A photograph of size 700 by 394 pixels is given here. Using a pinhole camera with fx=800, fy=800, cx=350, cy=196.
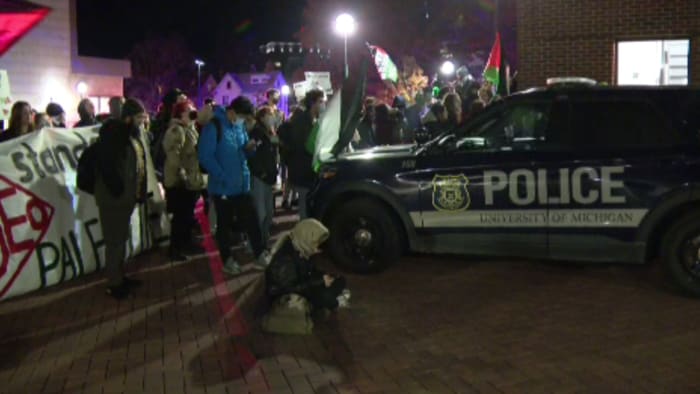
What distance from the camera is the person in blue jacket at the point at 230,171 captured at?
319 inches

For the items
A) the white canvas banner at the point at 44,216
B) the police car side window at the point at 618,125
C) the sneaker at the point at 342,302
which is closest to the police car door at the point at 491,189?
the police car side window at the point at 618,125

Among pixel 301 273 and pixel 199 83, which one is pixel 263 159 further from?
pixel 199 83

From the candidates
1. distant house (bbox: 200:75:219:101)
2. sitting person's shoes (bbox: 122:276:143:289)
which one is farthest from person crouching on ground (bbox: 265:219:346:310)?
distant house (bbox: 200:75:219:101)

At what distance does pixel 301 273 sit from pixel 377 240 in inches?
67.4

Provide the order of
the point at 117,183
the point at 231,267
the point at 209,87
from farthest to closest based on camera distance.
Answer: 1. the point at 209,87
2. the point at 231,267
3. the point at 117,183

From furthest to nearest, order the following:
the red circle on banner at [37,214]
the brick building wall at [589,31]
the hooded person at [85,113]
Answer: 1. the brick building wall at [589,31]
2. the hooded person at [85,113]
3. the red circle on banner at [37,214]

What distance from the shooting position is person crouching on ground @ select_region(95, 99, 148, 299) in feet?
23.5

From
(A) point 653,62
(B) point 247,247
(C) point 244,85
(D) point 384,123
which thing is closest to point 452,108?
(D) point 384,123

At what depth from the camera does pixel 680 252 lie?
285 inches

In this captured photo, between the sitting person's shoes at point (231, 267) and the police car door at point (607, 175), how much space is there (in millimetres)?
3177

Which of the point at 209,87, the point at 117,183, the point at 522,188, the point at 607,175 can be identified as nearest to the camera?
the point at 117,183

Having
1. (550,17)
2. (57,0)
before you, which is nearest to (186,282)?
(550,17)

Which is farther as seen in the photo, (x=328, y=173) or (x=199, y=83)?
(x=199, y=83)

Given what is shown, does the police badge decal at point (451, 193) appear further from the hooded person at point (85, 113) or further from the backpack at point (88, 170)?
the hooded person at point (85, 113)
